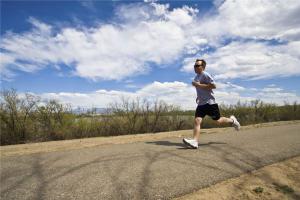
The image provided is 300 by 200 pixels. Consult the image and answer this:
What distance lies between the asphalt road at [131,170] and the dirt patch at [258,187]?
0.59 feet

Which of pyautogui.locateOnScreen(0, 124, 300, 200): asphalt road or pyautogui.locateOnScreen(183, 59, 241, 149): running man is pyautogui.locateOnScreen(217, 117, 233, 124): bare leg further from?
pyautogui.locateOnScreen(0, 124, 300, 200): asphalt road

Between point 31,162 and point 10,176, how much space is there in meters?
1.03

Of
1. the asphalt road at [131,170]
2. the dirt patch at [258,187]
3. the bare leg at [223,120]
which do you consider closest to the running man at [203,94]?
the bare leg at [223,120]

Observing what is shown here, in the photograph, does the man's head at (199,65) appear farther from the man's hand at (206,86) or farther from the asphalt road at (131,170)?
the asphalt road at (131,170)

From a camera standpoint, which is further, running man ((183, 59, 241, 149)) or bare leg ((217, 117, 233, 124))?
bare leg ((217, 117, 233, 124))

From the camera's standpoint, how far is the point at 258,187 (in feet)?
15.1

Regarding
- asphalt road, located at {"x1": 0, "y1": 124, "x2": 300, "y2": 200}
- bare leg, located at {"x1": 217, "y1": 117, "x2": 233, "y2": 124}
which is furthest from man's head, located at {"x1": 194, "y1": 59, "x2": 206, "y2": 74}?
asphalt road, located at {"x1": 0, "y1": 124, "x2": 300, "y2": 200}

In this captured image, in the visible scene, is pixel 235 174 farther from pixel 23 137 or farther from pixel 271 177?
pixel 23 137

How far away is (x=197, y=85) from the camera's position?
7.77 m

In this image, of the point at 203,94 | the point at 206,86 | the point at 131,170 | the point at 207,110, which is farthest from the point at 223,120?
the point at 131,170

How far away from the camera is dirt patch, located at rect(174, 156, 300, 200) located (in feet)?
14.2

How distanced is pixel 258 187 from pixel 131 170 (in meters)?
1.96

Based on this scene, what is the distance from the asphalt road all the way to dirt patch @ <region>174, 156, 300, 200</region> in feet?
0.59

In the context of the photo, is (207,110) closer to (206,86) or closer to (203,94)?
(203,94)
